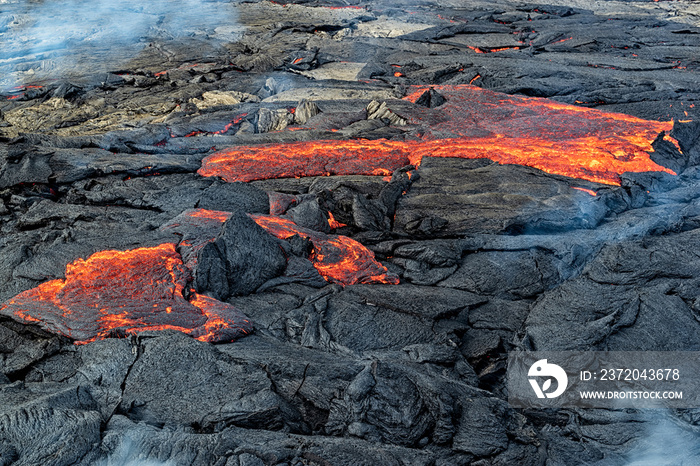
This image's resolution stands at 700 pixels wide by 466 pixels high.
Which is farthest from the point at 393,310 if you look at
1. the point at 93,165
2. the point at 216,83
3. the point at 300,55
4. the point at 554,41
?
the point at 554,41

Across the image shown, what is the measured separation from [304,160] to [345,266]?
122 inches

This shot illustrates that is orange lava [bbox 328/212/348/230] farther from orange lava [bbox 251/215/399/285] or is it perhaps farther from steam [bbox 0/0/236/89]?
steam [bbox 0/0/236/89]

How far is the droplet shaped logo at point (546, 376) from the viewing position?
179 inches

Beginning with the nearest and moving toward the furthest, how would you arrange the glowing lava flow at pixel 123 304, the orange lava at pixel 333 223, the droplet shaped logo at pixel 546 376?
the droplet shaped logo at pixel 546 376
the glowing lava flow at pixel 123 304
the orange lava at pixel 333 223

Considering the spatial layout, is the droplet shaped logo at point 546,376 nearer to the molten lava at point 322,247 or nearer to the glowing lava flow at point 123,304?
the molten lava at point 322,247

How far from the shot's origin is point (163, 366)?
171 inches

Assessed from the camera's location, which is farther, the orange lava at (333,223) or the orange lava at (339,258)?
the orange lava at (333,223)

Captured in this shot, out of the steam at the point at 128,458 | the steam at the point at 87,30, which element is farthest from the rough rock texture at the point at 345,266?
the steam at the point at 87,30

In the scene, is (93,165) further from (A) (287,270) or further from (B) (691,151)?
(B) (691,151)

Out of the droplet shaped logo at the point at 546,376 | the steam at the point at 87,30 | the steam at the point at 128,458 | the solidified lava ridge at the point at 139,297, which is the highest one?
the steam at the point at 87,30

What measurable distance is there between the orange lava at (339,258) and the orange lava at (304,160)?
6.18ft

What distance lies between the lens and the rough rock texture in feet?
13.0

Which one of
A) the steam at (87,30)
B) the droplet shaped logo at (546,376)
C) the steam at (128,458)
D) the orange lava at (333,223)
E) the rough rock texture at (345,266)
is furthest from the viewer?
the steam at (87,30)

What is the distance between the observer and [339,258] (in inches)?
247
